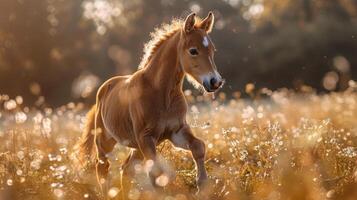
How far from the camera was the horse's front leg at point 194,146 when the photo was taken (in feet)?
24.3

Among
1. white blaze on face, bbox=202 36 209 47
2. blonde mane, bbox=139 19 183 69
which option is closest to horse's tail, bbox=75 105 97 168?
blonde mane, bbox=139 19 183 69

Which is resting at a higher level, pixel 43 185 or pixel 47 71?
pixel 47 71

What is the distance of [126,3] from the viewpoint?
38844 millimetres

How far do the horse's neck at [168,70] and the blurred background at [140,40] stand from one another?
25.1 m

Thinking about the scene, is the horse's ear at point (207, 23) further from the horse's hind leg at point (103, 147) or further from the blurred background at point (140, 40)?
the blurred background at point (140, 40)

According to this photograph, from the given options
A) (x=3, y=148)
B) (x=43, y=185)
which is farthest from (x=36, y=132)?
(x=43, y=185)

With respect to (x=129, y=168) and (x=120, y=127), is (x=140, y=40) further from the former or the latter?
(x=120, y=127)

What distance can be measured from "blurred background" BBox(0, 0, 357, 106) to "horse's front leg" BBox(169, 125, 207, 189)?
1001 inches

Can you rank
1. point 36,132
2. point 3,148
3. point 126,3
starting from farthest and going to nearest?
point 126,3 → point 36,132 → point 3,148

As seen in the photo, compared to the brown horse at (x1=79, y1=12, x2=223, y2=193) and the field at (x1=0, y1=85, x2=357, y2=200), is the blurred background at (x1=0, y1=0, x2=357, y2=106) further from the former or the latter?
the brown horse at (x1=79, y1=12, x2=223, y2=193)

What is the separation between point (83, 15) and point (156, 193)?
1216 inches

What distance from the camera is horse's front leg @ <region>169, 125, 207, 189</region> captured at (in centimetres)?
740

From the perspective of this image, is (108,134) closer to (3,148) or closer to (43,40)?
(3,148)

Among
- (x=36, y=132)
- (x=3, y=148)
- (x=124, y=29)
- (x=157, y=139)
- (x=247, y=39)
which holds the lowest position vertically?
(x=157, y=139)
